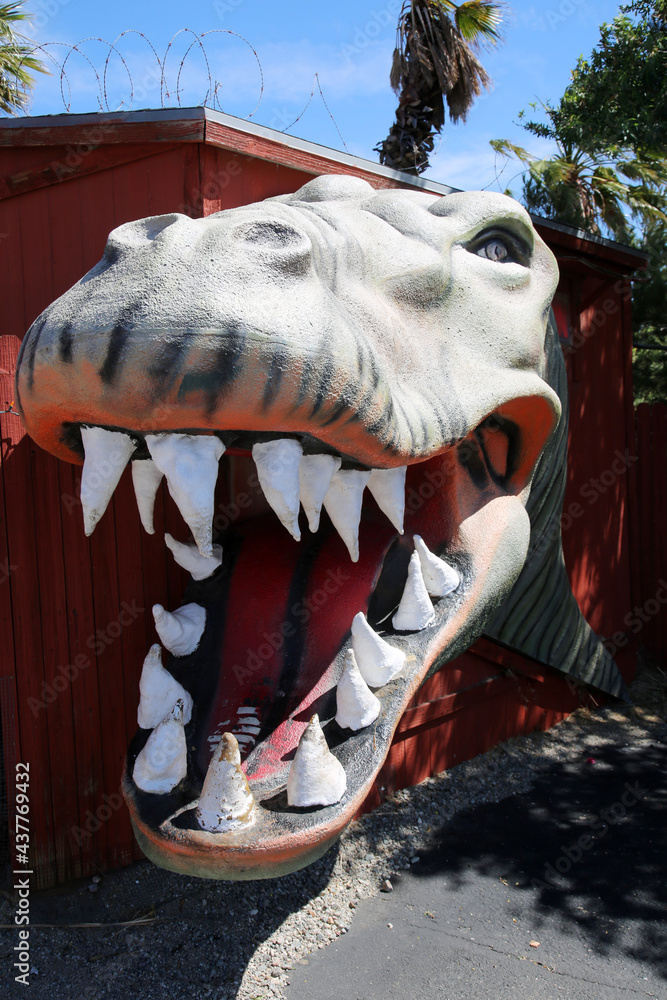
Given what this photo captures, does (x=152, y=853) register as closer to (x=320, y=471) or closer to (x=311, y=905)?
(x=320, y=471)

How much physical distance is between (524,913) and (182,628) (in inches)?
75.9

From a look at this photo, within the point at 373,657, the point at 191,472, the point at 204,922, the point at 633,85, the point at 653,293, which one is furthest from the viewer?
the point at 653,293

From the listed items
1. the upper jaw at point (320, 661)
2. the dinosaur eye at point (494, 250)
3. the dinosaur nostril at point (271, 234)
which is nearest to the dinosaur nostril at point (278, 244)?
the dinosaur nostril at point (271, 234)

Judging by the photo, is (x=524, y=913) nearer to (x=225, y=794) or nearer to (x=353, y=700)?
(x=353, y=700)

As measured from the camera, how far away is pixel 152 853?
1.71 m

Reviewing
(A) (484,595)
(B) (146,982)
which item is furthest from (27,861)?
(A) (484,595)

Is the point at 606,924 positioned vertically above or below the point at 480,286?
below

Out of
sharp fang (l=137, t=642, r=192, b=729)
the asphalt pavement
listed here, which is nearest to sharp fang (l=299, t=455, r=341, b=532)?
sharp fang (l=137, t=642, r=192, b=729)

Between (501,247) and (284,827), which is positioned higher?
(501,247)

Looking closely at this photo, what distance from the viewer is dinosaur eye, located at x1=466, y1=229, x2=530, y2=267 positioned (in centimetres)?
229

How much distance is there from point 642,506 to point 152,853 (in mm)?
5241

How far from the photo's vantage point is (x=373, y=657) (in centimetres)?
189

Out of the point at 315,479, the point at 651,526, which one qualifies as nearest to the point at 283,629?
the point at 315,479

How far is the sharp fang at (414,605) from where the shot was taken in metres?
2.01
